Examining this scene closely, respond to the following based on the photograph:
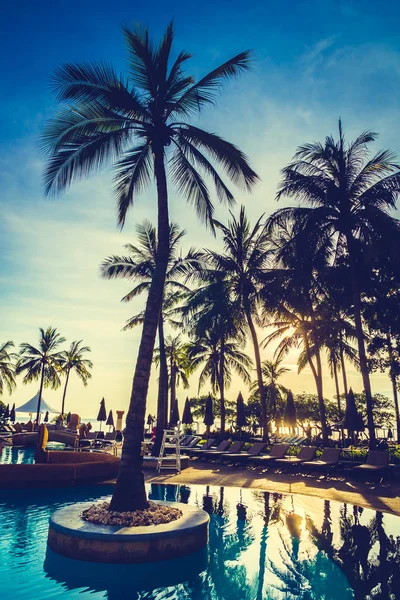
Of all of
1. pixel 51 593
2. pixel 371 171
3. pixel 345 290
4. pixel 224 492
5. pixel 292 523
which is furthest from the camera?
pixel 345 290

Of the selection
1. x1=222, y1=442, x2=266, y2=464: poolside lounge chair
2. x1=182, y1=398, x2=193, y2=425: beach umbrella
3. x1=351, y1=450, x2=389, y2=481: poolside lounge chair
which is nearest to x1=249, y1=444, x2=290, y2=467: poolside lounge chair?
x1=222, y1=442, x2=266, y2=464: poolside lounge chair

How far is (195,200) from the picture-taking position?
35.3ft

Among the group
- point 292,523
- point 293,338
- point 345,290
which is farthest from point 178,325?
point 292,523

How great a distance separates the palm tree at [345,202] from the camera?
1736 centimetres

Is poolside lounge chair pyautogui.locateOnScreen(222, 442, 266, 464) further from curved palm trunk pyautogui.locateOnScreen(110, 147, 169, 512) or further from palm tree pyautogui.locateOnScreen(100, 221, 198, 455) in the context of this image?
curved palm trunk pyautogui.locateOnScreen(110, 147, 169, 512)

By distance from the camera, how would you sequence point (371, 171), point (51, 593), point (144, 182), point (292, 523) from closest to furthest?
point (51, 593) < point (292, 523) < point (144, 182) < point (371, 171)

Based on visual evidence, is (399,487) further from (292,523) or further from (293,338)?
(293,338)

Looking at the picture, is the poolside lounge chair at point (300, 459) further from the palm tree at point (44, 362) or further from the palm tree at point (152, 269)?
the palm tree at point (44, 362)

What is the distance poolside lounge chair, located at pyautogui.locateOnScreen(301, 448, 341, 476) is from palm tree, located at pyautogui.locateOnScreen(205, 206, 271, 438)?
921 cm

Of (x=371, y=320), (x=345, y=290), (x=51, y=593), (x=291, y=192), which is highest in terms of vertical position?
(x=291, y=192)

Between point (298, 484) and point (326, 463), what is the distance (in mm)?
1776

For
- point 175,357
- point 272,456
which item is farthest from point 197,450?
point 175,357

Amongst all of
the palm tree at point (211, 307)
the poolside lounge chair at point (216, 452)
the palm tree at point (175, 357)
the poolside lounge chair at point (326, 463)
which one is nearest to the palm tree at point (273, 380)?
the palm tree at point (175, 357)

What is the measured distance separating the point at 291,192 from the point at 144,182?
10718 mm
